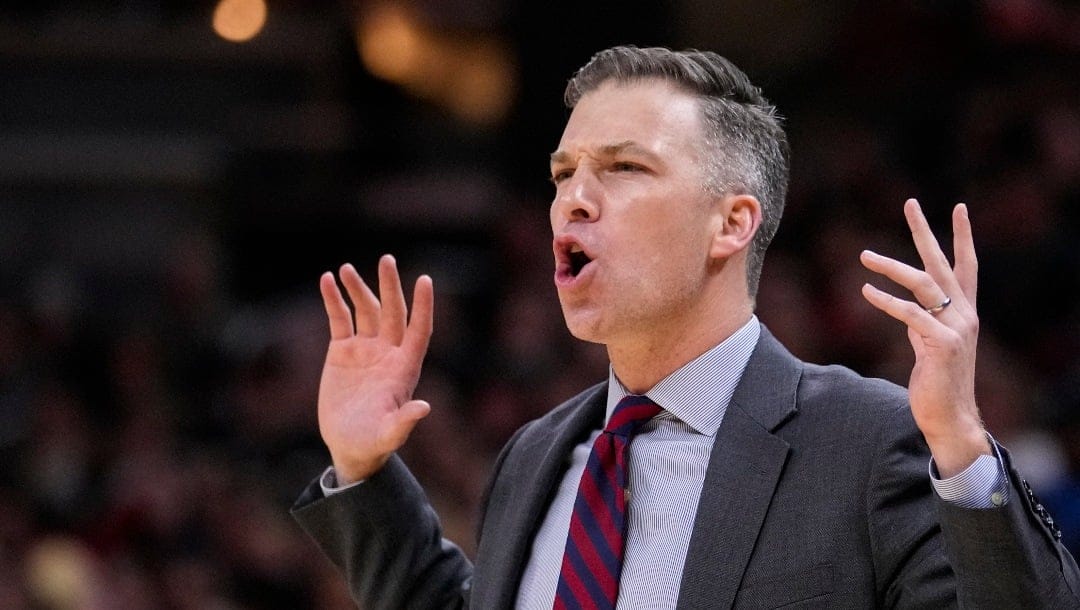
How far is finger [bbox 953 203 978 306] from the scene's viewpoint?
2.07m

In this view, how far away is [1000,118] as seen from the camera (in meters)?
6.09

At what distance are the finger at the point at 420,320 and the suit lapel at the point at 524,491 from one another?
26cm

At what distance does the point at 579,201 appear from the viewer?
2.48 metres

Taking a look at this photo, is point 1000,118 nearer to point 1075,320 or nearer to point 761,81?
point 1075,320

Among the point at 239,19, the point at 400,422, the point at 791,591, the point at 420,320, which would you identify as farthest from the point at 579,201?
the point at 239,19

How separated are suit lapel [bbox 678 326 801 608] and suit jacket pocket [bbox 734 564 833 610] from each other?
0.07ft

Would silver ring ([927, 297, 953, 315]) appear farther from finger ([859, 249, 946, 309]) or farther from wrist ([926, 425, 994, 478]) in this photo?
wrist ([926, 425, 994, 478])

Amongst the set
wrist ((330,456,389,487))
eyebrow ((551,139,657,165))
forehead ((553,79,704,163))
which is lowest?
wrist ((330,456,389,487))

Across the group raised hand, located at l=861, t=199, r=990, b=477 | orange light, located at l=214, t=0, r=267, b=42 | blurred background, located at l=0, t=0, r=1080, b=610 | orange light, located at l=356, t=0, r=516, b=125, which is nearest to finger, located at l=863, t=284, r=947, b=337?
raised hand, located at l=861, t=199, r=990, b=477

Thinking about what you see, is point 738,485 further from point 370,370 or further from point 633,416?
point 370,370

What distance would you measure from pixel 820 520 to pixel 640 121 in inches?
29.1

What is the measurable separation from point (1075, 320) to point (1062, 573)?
347cm

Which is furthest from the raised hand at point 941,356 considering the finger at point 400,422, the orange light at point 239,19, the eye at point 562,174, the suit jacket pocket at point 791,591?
the orange light at point 239,19

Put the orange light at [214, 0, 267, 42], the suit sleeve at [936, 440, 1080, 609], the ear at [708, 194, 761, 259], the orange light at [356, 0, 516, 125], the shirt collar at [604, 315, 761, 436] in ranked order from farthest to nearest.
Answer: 1. the orange light at [356, 0, 516, 125]
2. the orange light at [214, 0, 267, 42]
3. the ear at [708, 194, 761, 259]
4. the shirt collar at [604, 315, 761, 436]
5. the suit sleeve at [936, 440, 1080, 609]
